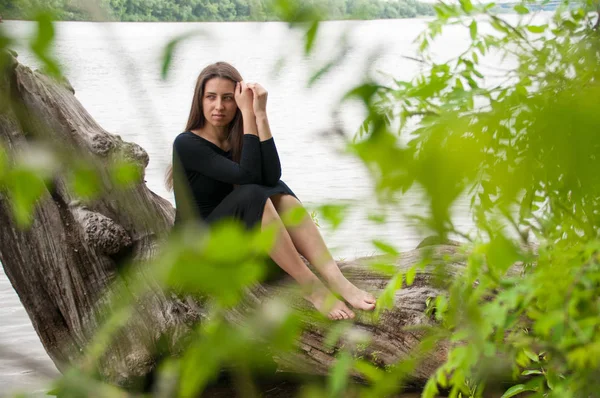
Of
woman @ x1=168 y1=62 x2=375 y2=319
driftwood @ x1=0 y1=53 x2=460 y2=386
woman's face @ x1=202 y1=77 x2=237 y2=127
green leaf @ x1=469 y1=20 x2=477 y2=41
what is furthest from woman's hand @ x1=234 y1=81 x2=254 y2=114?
green leaf @ x1=469 y1=20 x2=477 y2=41

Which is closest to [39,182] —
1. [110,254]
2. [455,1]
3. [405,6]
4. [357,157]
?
[357,157]

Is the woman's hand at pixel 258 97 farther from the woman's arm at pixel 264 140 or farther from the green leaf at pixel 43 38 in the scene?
the green leaf at pixel 43 38

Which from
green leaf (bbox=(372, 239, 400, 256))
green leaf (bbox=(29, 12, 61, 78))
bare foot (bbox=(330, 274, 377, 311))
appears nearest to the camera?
green leaf (bbox=(29, 12, 61, 78))

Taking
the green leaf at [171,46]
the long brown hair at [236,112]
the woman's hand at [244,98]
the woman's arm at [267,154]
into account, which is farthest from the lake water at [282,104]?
the woman's arm at [267,154]

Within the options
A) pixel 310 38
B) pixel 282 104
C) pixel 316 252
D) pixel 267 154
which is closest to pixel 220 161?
pixel 267 154

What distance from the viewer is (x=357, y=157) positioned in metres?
0.49

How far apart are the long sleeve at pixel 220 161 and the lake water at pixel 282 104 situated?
164 millimetres

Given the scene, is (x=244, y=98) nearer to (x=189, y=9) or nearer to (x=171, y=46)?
Result: (x=189, y=9)

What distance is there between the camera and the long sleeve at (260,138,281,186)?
3.41 m

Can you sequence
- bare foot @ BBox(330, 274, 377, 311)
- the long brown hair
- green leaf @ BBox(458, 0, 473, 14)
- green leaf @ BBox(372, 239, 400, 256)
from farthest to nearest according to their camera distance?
1. the long brown hair
2. bare foot @ BBox(330, 274, 377, 311)
3. green leaf @ BBox(458, 0, 473, 14)
4. green leaf @ BBox(372, 239, 400, 256)

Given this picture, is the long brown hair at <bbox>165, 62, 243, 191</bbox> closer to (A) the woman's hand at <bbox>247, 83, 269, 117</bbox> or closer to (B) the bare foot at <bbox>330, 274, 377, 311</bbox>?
(A) the woman's hand at <bbox>247, 83, 269, 117</bbox>

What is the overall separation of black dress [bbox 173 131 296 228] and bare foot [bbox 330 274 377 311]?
16.4 inches

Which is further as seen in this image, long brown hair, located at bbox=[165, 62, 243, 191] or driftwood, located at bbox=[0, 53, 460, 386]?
long brown hair, located at bbox=[165, 62, 243, 191]

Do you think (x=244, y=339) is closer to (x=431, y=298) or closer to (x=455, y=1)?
(x=455, y=1)
